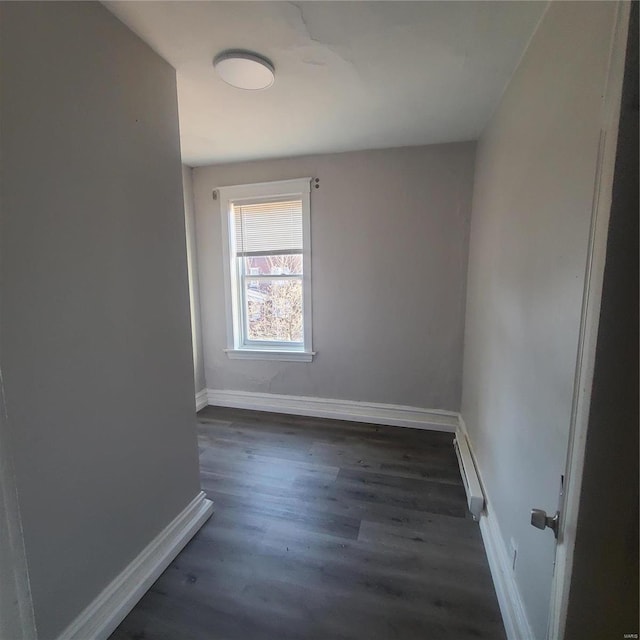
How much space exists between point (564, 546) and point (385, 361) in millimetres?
2227

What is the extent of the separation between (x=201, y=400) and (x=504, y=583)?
9.39 feet

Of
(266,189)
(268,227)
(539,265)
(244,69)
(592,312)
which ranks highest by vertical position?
(244,69)

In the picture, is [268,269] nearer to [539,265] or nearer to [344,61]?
[344,61]

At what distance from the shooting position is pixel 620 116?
0.58m

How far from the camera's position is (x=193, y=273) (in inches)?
126

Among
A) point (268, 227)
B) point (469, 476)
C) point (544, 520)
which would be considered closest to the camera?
point (544, 520)

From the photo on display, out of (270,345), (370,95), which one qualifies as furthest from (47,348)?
(270,345)

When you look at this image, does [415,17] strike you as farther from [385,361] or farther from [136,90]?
[385,361]

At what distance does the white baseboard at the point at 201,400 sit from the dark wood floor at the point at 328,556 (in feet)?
2.68

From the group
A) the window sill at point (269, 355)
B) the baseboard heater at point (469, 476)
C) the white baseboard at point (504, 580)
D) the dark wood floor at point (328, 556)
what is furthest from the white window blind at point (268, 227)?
the white baseboard at point (504, 580)

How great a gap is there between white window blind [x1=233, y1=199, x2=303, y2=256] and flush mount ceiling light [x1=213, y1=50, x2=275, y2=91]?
131cm

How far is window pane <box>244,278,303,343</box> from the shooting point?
3148 millimetres

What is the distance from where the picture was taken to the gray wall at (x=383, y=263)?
2670mm

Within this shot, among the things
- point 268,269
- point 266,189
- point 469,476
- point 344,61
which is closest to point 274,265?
point 268,269
